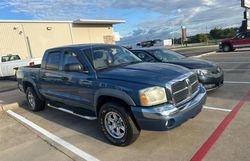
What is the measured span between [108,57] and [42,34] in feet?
86.1

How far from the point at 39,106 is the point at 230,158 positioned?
17.5 feet

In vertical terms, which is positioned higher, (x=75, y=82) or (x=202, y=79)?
(x=75, y=82)

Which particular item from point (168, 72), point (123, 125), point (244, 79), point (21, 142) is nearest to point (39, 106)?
point (21, 142)

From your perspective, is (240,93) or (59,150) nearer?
(59,150)

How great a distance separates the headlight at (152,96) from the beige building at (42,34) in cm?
2474

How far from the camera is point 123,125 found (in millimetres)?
4543

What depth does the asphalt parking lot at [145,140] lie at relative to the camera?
4219mm

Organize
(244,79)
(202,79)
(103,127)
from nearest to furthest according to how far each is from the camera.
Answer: (103,127), (202,79), (244,79)

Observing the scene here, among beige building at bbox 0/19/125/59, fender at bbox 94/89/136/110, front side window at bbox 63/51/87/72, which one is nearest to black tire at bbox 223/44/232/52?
beige building at bbox 0/19/125/59

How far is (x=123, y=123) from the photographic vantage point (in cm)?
449

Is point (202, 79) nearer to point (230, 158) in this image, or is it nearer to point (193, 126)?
point (193, 126)

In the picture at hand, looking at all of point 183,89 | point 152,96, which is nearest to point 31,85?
point 152,96

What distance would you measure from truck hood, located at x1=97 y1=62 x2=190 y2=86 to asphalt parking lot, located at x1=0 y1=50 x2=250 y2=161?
1.13 metres

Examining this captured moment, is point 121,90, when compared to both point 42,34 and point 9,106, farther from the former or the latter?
point 42,34
